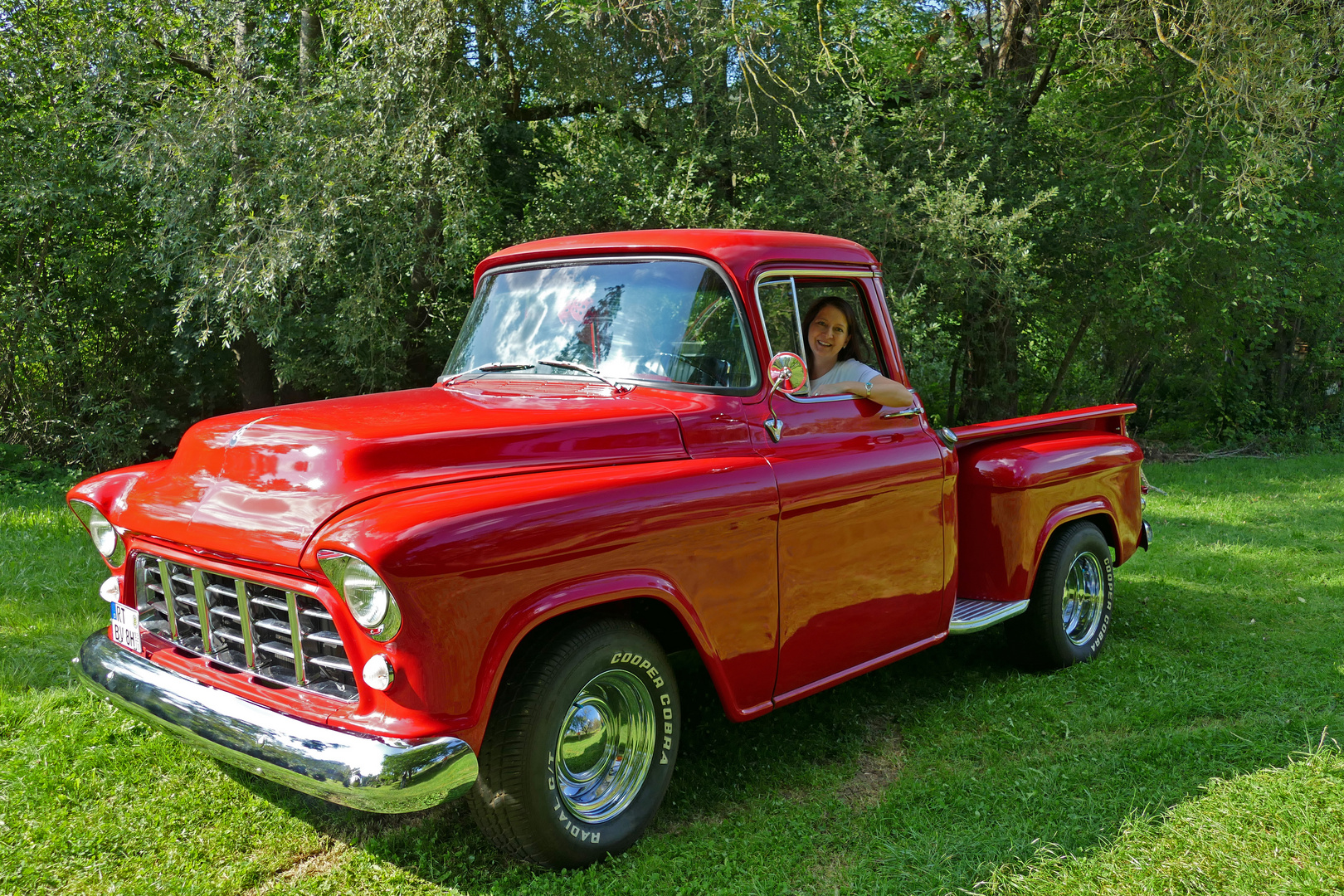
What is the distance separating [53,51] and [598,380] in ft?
35.6

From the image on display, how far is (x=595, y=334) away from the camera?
402 cm

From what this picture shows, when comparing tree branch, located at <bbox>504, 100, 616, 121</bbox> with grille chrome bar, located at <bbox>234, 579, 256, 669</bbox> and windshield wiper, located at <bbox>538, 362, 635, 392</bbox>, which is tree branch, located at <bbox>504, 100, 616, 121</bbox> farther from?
grille chrome bar, located at <bbox>234, 579, 256, 669</bbox>

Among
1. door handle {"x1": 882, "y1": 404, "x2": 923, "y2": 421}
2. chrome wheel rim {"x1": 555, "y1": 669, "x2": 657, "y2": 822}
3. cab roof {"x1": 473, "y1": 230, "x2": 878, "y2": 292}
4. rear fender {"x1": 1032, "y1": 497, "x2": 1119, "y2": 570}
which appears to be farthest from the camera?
rear fender {"x1": 1032, "y1": 497, "x2": 1119, "y2": 570}

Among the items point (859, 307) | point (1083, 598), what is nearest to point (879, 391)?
point (859, 307)

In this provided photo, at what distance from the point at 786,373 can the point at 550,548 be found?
4.23ft

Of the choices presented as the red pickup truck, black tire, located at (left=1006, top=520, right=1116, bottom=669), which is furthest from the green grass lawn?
the red pickup truck

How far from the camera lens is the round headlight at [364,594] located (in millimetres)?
2711

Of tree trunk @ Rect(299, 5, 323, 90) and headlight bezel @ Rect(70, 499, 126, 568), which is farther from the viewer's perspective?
tree trunk @ Rect(299, 5, 323, 90)

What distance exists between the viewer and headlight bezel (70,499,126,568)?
3.71m

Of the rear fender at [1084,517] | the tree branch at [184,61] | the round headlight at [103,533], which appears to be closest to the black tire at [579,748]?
the round headlight at [103,533]

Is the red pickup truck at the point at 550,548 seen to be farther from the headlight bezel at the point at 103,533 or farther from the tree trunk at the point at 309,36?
the tree trunk at the point at 309,36

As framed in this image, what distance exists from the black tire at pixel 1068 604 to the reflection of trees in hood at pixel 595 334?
8.58 ft

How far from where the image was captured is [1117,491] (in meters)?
5.66

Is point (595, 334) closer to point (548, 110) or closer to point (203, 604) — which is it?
point (203, 604)
